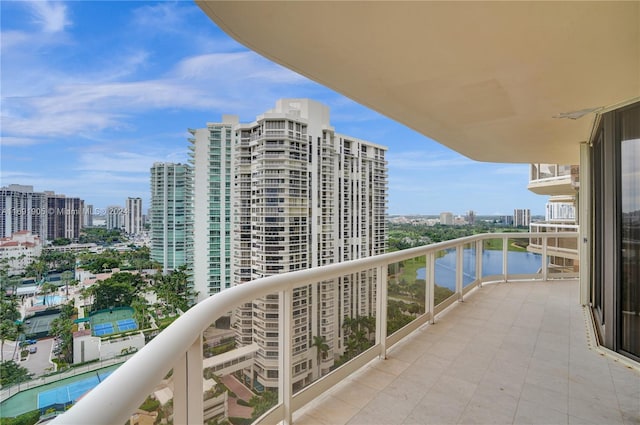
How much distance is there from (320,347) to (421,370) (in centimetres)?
124

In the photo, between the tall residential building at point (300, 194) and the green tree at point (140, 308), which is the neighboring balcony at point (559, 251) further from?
the green tree at point (140, 308)

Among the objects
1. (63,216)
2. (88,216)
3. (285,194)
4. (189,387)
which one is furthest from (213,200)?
(189,387)

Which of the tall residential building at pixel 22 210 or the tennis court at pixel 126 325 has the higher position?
the tall residential building at pixel 22 210

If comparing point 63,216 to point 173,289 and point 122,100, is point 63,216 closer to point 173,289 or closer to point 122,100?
point 173,289

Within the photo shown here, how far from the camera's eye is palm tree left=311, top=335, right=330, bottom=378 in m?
2.48

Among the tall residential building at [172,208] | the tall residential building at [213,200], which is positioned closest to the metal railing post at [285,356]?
the tall residential building at [172,208]

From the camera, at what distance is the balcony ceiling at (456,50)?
1.88m

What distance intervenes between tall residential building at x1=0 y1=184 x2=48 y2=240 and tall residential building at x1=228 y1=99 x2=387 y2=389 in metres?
6.94

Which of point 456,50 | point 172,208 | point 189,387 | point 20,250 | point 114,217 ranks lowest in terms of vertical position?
point 189,387

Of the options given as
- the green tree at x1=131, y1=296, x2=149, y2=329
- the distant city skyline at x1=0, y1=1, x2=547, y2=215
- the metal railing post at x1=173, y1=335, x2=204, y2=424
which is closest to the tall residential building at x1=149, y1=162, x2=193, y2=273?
the distant city skyline at x1=0, y1=1, x2=547, y2=215

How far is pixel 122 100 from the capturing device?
46.3 ft

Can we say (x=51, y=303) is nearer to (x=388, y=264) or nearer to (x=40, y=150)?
(x=388, y=264)

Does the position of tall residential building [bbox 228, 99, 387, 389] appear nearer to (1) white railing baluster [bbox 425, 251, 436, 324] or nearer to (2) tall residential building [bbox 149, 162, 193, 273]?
(2) tall residential building [bbox 149, 162, 193, 273]

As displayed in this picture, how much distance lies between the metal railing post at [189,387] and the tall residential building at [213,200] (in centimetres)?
960
